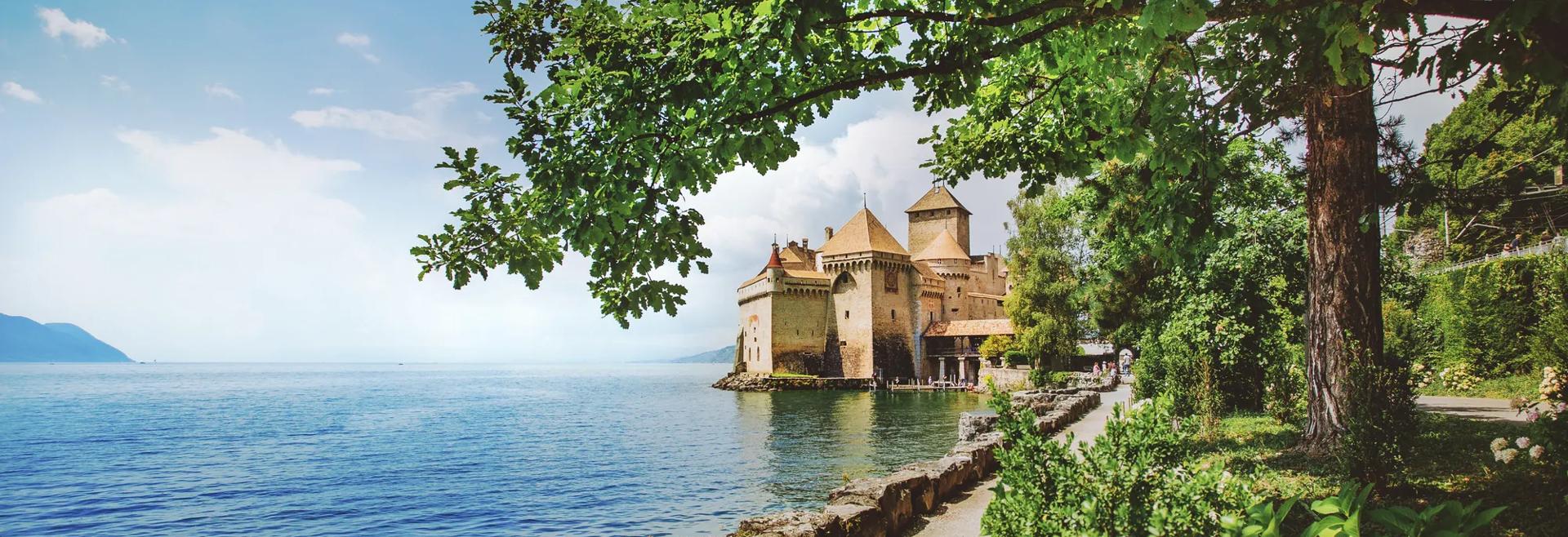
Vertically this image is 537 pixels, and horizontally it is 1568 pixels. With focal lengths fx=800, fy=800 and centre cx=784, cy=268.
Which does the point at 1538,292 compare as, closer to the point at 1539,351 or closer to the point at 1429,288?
the point at 1539,351

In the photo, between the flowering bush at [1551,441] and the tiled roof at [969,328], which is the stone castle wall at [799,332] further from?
the flowering bush at [1551,441]

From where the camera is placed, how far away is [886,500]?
7.84 m

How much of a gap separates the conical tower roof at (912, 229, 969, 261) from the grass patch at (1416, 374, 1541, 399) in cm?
4468

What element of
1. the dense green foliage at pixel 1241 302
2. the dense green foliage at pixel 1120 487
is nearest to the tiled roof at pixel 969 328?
the dense green foliage at pixel 1241 302

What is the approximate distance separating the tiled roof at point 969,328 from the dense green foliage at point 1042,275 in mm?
14254

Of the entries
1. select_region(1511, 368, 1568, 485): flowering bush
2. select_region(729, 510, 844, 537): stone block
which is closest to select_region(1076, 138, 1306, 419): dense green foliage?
select_region(1511, 368, 1568, 485): flowering bush

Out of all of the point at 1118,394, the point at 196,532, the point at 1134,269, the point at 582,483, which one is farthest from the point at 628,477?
the point at 1118,394

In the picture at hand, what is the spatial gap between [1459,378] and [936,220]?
166 feet

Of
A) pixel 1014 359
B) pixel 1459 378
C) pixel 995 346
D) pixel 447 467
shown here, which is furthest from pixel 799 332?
pixel 1459 378

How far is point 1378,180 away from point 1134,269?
1118 centimetres

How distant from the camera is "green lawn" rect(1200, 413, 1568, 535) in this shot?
538cm

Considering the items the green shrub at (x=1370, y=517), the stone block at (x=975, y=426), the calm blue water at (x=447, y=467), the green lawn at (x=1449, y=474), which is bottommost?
the calm blue water at (x=447, y=467)

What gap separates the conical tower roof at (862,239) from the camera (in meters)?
58.3

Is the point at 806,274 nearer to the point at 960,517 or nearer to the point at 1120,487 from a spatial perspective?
the point at 960,517
